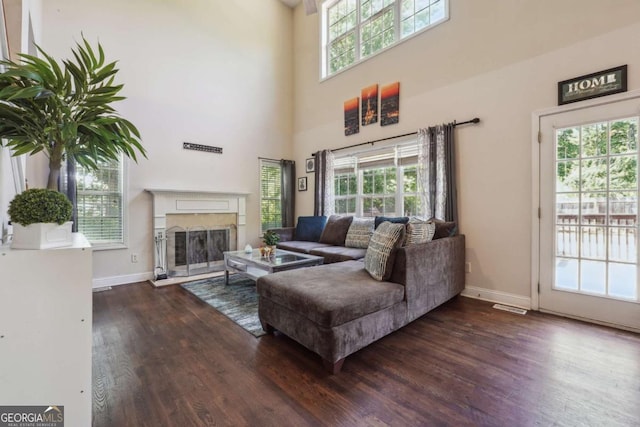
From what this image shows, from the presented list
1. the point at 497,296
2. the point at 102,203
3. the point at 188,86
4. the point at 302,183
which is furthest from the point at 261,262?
the point at 188,86

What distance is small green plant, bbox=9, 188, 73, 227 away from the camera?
105 centimetres

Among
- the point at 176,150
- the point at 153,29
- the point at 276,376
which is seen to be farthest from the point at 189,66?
the point at 276,376

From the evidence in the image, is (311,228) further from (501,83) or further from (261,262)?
(501,83)

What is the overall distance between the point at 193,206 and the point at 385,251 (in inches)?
130

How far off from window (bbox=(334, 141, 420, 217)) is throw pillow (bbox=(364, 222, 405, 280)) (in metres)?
1.74

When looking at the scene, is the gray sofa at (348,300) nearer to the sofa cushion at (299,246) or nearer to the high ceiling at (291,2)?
the sofa cushion at (299,246)

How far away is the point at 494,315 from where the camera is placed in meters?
2.75

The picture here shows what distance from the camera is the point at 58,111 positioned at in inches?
44.8

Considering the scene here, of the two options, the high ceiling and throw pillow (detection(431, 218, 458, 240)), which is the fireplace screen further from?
the high ceiling

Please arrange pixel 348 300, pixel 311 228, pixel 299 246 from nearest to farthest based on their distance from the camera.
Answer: pixel 348 300, pixel 299 246, pixel 311 228

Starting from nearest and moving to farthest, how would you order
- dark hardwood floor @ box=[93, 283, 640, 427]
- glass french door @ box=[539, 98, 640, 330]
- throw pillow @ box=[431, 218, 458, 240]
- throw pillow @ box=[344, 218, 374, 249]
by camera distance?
dark hardwood floor @ box=[93, 283, 640, 427], glass french door @ box=[539, 98, 640, 330], throw pillow @ box=[431, 218, 458, 240], throw pillow @ box=[344, 218, 374, 249]

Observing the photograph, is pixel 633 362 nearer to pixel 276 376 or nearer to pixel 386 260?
pixel 386 260

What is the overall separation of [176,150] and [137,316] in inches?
102

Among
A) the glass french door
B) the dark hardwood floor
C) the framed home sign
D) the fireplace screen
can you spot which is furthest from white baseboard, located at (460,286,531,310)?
the fireplace screen
